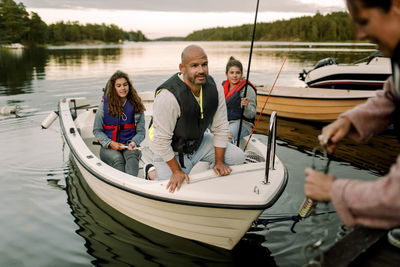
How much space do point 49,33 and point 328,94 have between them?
321 ft

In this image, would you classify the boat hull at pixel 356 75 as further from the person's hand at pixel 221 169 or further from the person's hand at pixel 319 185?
the person's hand at pixel 319 185

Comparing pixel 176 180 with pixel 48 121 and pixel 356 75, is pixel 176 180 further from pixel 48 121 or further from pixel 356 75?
pixel 356 75

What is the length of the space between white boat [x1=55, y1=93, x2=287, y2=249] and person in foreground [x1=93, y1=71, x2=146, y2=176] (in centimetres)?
46

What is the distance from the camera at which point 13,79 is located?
16156mm

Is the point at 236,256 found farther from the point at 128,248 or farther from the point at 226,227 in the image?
the point at 128,248

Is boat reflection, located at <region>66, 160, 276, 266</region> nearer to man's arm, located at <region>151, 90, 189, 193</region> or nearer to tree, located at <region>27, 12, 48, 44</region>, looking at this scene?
man's arm, located at <region>151, 90, 189, 193</region>

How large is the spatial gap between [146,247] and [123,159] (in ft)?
4.18

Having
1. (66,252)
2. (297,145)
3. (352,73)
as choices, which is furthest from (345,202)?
(352,73)

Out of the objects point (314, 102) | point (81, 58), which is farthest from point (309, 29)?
point (314, 102)

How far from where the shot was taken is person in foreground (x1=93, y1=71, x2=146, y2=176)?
4043 millimetres

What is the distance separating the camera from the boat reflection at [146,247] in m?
3.13

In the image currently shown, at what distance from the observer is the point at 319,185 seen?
3.54 feet

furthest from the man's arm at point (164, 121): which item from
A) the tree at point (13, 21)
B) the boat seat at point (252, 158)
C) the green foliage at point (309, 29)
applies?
the tree at point (13, 21)

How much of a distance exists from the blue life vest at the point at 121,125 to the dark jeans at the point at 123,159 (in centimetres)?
24
